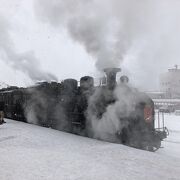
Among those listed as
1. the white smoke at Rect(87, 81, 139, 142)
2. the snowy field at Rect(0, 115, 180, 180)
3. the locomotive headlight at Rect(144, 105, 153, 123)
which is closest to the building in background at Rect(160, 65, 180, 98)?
the locomotive headlight at Rect(144, 105, 153, 123)

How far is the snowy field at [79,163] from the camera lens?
21.9 ft

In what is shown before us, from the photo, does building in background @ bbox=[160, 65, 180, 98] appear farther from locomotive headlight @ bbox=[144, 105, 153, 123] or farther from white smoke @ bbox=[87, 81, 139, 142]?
white smoke @ bbox=[87, 81, 139, 142]

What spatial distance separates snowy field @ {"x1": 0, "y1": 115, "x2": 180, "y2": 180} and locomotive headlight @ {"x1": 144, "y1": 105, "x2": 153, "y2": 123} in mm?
2635

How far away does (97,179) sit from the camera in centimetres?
638

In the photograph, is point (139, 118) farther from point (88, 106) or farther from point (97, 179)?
point (97, 179)

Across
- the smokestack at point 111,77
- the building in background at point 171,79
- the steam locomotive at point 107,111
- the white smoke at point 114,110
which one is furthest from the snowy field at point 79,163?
the building in background at point 171,79

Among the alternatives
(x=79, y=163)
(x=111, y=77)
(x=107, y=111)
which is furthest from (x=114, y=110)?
(x=79, y=163)

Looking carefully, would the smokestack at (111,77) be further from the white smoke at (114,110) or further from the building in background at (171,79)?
the building in background at (171,79)

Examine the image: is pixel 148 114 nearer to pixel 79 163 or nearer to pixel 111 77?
pixel 111 77

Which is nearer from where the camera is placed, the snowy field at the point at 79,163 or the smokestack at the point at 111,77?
the snowy field at the point at 79,163

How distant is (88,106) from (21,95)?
33.1 feet

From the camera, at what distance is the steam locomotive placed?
477 inches

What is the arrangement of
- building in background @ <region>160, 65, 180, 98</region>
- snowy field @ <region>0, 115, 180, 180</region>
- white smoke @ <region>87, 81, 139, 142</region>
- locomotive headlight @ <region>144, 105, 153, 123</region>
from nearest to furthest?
snowy field @ <region>0, 115, 180, 180</region> → white smoke @ <region>87, 81, 139, 142</region> → locomotive headlight @ <region>144, 105, 153, 123</region> → building in background @ <region>160, 65, 180, 98</region>

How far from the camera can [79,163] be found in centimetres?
775
